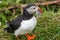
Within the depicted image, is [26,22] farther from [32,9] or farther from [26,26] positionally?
[32,9]

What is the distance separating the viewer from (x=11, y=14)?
591cm

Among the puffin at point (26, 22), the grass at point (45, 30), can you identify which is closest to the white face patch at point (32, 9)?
the puffin at point (26, 22)

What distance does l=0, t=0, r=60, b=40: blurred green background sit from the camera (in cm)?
510

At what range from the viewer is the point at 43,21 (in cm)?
549

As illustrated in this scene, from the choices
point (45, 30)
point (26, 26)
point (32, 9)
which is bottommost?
point (45, 30)

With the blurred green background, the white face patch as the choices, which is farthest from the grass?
the white face patch

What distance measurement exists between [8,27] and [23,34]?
1.03 feet

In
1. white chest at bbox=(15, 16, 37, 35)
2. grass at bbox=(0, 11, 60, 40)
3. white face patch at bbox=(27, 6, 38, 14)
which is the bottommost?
grass at bbox=(0, 11, 60, 40)

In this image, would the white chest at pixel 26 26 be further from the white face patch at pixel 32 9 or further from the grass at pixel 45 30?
the grass at pixel 45 30

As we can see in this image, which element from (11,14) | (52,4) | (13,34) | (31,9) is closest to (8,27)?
(13,34)

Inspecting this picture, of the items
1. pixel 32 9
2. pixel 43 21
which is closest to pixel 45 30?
pixel 43 21

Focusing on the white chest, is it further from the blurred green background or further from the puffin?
the blurred green background

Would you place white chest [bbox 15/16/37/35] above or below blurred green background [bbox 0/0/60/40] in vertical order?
above

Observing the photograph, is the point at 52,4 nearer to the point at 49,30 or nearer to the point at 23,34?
the point at 49,30
